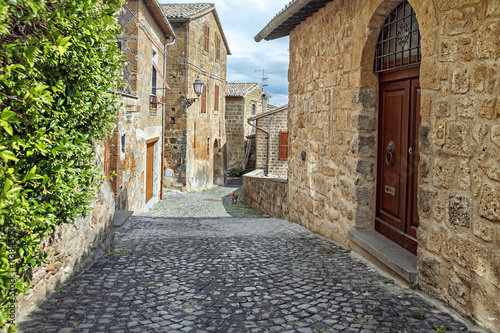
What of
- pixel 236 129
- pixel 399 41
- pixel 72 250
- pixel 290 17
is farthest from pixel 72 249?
pixel 236 129

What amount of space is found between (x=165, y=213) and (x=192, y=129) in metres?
6.91

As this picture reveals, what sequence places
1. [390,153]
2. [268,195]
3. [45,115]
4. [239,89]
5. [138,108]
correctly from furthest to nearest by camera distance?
[239,89], [268,195], [138,108], [390,153], [45,115]

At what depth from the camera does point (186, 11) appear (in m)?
18.5

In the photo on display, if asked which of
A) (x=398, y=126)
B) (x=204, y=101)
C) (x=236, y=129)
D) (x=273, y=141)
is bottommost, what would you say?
(x=398, y=126)

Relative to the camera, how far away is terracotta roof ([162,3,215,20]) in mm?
17469

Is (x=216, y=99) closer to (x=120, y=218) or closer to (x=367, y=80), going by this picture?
(x=120, y=218)

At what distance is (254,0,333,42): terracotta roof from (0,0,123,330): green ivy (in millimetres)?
3145

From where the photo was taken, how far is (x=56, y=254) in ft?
12.4

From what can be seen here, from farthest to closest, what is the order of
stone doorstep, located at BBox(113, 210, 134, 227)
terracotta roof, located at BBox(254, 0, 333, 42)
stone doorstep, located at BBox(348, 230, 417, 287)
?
stone doorstep, located at BBox(113, 210, 134, 227) → terracotta roof, located at BBox(254, 0, 333, 42) → stone doorstep, located at BBox(348, 230, 417, 287)

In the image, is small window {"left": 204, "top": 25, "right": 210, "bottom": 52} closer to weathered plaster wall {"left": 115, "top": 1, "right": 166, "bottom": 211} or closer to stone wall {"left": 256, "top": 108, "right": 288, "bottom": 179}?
stone wall {"left": 256, "top": 108, "right": 288, "bottom": 179}

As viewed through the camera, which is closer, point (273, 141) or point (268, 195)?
point (268, 195)

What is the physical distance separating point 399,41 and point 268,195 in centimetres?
699

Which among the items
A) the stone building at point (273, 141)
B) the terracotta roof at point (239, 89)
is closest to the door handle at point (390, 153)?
the stone building at point (273, 141)

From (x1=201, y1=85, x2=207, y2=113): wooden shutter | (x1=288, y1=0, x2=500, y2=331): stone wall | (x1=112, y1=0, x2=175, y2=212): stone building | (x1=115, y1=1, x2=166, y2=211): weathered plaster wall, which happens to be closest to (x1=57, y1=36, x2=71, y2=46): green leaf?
(x1=288, y1=0, x2=500, y2=331): stone wall
